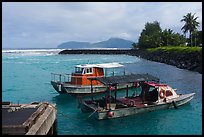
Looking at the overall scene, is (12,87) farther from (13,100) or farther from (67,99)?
(67,99)

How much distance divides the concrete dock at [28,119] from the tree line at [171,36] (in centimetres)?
7468

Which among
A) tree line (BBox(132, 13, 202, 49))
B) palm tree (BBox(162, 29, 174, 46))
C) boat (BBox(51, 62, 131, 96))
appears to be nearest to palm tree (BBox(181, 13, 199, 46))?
tree line (BBox(132, 13, 202, 49))

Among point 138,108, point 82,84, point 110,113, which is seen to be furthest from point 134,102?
point 82,84

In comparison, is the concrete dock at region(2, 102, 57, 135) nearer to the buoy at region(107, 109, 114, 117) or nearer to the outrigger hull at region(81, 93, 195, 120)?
the outrigger hull at region(81, 93, 195, 120)

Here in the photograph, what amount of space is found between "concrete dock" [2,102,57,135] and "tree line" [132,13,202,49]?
7468cm

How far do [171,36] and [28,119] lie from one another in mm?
100047

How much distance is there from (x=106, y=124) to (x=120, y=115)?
5.95 feet

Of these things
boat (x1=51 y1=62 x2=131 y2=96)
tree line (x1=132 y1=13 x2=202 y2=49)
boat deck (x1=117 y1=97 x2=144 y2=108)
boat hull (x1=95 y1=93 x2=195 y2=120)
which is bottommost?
boat hull (x1=95 y1=93 x2=195 y2=120)

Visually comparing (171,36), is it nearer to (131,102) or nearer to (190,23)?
(190,23)

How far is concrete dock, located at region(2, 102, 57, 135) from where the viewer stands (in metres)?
13.0

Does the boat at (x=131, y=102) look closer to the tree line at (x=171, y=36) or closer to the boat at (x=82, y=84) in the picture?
the boat at (x=82, y=84)

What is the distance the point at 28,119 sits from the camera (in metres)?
14.3

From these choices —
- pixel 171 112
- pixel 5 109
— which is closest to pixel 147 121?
pixel 171 112

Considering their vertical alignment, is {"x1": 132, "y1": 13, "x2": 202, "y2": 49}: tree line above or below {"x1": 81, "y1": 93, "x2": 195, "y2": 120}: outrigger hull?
above
